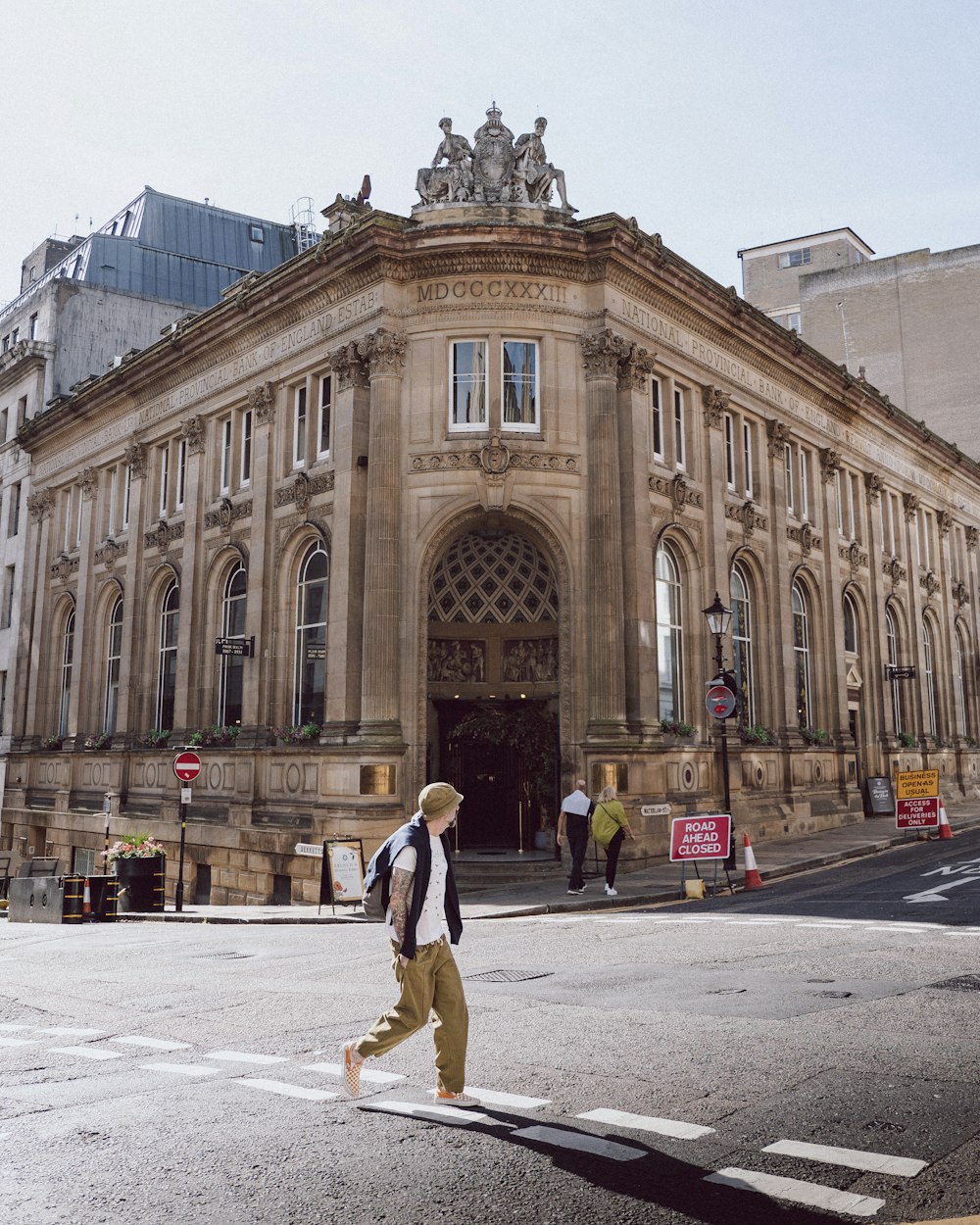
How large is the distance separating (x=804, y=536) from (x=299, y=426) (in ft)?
52.3

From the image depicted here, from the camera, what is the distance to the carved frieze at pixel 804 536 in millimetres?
33812

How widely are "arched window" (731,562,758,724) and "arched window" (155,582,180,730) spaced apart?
16210 mm

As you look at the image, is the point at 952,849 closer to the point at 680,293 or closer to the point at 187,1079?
the point at 680,293

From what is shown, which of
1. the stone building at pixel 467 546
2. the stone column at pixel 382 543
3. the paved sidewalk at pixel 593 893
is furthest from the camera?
the stone building at pixel 467 546

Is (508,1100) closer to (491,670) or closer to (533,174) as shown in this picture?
(491,670)

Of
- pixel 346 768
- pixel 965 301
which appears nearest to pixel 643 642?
pixel 346 768

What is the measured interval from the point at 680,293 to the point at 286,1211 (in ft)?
86.0

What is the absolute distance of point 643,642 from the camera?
81.9ft

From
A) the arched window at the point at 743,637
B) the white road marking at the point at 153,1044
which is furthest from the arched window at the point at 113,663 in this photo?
the white road marking at the point at 153,1044

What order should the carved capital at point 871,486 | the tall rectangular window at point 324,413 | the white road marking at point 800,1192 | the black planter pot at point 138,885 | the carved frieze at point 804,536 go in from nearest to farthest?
the white road marking at point 800,1192
the black planter pot at point 138,885
the tall rectangular window at point 324,413
the carved frieze at point 804,536
the carved capital at point 871,486

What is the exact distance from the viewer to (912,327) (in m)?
52.3

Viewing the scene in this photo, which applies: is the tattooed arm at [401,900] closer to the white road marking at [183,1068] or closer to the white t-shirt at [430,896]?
the white t-shirt at [430,896]

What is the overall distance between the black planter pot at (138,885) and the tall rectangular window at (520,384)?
12.2 m

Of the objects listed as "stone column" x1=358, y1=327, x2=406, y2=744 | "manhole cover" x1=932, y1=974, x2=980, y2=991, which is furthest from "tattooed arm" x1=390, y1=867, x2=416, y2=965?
"stone column" x1=358, y1=327, x2=406, y2=744
